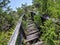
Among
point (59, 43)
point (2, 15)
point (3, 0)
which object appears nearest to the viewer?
point (59, 43)

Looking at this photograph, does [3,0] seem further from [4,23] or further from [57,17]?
[57,17]

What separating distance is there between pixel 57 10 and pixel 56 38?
0.90 metres

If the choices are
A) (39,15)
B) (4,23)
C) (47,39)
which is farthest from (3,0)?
(47,39)

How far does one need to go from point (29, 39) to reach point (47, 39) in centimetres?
105

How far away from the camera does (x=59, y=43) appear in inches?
170

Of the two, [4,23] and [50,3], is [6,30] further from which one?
[50,3]

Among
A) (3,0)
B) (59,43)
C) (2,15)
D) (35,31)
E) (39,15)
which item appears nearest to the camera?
(59,43)

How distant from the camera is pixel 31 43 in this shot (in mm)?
5250

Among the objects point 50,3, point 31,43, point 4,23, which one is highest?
point 50,3

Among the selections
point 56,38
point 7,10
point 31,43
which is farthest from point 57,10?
point 7,10

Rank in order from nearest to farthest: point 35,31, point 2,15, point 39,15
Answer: point 35,31 < point 39,15 < point 2,15

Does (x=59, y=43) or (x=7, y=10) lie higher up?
(x=7, y=10)

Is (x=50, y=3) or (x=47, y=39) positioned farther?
(x=50, y=3)

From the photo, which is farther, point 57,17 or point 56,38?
point 57,17
